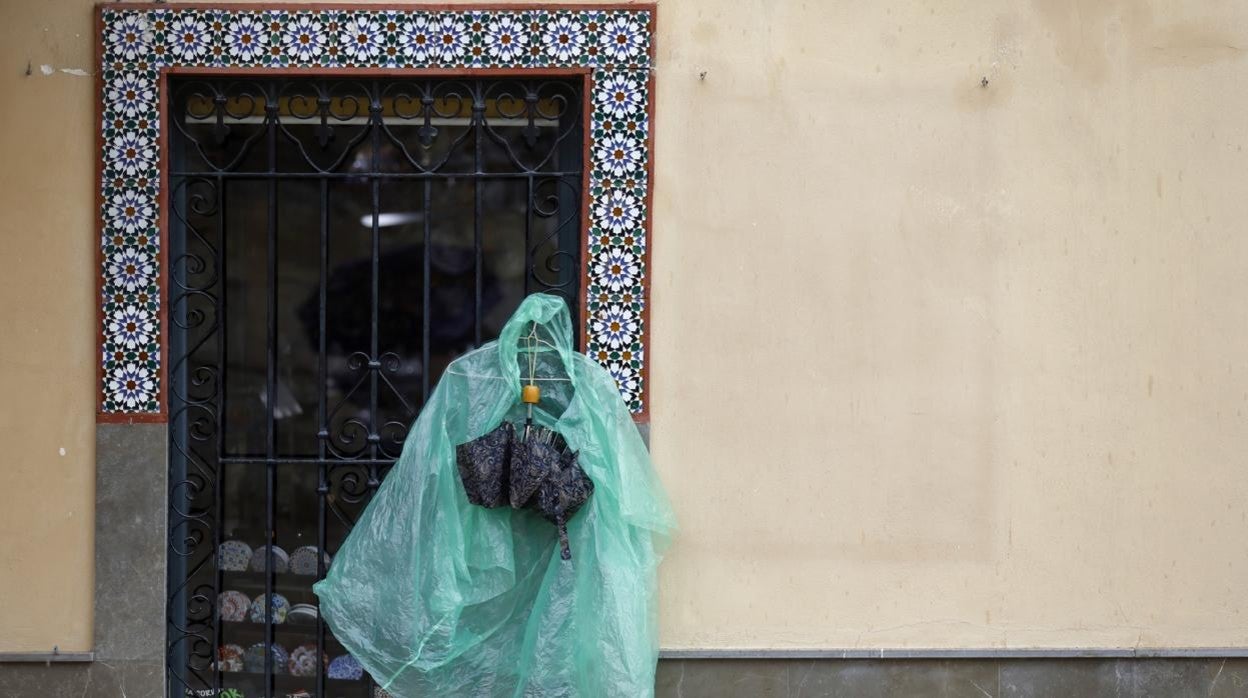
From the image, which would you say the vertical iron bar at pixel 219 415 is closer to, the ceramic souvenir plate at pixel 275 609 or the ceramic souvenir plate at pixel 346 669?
the ceramic souvenir plate at pixel 275 609

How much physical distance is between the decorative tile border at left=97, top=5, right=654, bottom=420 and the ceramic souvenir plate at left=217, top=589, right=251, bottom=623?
68 cm

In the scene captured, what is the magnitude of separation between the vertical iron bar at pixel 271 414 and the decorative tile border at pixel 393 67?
0.35 m

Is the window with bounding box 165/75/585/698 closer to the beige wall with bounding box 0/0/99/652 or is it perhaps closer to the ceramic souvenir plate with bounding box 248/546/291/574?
the ceramic souvenir plate with bounding box 248/546/291/574

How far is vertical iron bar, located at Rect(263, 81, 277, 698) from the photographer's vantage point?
4410 mm

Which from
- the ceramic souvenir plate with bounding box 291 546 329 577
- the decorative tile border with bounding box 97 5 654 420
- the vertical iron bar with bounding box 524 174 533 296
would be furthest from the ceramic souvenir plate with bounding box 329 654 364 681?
the vertical iron bar with bounding box 524 174 533 296

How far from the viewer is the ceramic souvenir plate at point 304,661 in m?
4.47

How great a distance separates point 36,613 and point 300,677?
2.88ft

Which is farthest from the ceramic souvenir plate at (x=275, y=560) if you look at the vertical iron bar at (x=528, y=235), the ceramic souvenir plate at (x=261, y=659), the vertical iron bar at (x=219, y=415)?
the vertical iron bar at (x=528, y=235)

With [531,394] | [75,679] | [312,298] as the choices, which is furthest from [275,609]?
[531,394]

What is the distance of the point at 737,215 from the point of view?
14.1 feet

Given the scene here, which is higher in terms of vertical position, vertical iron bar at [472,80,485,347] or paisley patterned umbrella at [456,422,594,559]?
vertical iron bar at [472,80,485,347]

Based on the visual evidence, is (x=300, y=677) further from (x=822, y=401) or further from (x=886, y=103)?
(x=886, y=103)

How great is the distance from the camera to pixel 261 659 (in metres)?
4.48

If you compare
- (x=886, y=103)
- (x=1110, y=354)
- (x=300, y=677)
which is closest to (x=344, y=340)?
(x=300, y=677)
